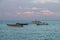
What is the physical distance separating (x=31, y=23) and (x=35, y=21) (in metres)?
9.53

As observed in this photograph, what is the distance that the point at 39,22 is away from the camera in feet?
278

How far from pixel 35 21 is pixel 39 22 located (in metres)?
2.14

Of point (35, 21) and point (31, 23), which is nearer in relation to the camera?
point (35, 21)

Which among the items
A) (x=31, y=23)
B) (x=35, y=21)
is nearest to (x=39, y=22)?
(x=35, y=21)

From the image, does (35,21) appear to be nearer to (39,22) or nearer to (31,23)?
(39,22)

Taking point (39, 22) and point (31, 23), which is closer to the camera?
point (39, 22)

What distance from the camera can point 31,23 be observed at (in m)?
93.8

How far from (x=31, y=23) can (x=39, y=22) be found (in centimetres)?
982

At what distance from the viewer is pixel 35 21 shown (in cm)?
8450
